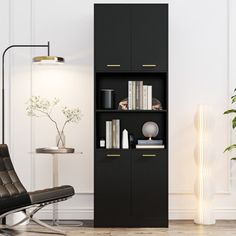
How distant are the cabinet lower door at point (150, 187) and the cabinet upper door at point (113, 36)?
0.93 meters

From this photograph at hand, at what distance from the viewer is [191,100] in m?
5.30

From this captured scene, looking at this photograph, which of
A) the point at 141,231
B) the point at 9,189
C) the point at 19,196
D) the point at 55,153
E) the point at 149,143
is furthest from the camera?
the point at 149,143

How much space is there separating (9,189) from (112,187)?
1.04 meters

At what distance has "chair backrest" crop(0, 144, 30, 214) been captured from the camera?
13.7 ft

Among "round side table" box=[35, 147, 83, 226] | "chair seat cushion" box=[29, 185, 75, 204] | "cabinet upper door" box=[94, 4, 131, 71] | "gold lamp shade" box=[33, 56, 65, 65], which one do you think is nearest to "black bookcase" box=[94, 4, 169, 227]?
"cabinet upper door" box=[94, 4, 131, 71]

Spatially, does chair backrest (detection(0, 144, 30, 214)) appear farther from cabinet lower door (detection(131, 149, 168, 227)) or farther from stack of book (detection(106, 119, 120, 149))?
cabinet lower door (detection(131, 149, 168, 227))

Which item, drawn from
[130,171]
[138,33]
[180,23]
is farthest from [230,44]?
[130,171]

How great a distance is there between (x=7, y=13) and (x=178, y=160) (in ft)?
8.22

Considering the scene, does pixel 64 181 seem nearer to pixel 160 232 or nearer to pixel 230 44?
pixel 160 232

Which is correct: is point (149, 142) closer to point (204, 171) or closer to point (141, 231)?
point (204, 171)

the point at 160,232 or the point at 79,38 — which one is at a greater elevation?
the point at 79,38

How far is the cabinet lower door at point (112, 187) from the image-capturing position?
15.8ft

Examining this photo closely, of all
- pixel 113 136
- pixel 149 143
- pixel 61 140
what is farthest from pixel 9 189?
pixel 149 143

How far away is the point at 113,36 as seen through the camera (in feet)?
15.9
